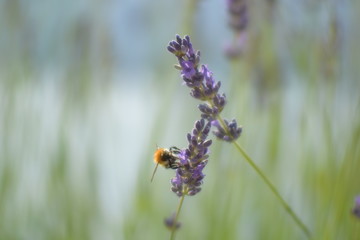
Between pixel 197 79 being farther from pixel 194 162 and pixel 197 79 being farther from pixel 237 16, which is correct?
pixel 237 16

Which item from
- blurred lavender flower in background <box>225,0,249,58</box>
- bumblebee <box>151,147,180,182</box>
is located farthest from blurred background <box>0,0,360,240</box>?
bumblebee <box>151,147,180,182</box>

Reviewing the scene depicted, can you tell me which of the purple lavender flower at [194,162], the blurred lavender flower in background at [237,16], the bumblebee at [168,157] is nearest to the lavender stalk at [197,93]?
the purple lavender flower at [194,162]

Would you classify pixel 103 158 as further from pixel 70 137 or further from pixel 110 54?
pixel 110 54

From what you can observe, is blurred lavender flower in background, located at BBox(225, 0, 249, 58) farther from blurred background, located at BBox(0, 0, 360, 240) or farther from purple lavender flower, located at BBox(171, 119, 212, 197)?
purple lavender flower, located at BBox(171, 119, 212, 197)

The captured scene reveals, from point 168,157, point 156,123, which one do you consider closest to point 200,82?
point 168,157

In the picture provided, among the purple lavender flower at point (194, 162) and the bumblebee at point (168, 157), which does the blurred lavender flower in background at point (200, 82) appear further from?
the bumblebee at point (168, 157)

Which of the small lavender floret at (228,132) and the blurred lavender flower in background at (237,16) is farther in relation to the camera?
the blurred lavender flower in background at (237,16)
